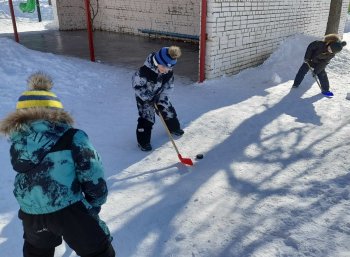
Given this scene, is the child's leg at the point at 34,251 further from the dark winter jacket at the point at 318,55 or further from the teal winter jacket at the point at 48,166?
the dark winter jacket at the point at 318,55

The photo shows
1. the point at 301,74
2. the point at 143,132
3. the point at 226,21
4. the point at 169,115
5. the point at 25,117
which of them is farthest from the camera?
the point at 226,21

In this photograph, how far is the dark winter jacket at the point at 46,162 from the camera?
5.59 ft

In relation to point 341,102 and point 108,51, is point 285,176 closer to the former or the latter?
point 341,102

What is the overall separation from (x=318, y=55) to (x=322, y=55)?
68mm

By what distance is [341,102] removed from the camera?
6055 millimetres

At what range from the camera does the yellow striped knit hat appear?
172 cm

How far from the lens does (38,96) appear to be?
1735mm

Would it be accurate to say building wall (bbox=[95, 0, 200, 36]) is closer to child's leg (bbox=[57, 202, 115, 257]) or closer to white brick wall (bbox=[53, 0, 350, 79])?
white brick wall (bbox=[53, 0, 350, 79])

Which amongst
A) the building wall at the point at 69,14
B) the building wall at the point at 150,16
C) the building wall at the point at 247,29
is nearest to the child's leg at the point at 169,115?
the building wall at the point at 247,29

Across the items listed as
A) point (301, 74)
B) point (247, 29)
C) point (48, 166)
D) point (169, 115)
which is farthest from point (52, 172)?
point (247, 29)

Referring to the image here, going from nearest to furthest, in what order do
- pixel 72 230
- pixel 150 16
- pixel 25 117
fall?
pixel 25 117, pixel 72 230, pixel 150 16

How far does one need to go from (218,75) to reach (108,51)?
4324 mm

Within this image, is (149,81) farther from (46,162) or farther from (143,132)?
(46,162)

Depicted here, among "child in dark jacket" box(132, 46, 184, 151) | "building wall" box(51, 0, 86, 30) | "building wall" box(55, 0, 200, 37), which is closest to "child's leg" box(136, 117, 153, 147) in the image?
"child in dark jacket" box(132, 46, 184, 151)
